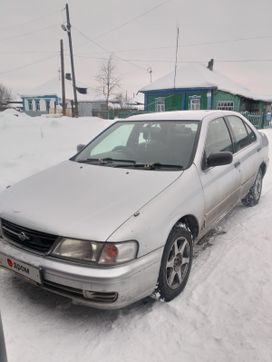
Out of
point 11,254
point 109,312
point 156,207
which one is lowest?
point 109,312

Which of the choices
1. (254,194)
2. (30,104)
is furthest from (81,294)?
(30,104)

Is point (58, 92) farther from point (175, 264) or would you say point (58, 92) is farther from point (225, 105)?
A: point (175, 264)

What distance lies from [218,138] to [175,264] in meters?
1.76

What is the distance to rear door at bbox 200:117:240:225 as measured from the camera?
3248mm

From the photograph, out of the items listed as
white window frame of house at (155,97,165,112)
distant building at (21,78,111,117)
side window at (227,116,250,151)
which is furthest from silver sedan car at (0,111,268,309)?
distant building at (21,78,111,117)

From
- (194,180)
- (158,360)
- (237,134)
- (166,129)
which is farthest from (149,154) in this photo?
(158,360)

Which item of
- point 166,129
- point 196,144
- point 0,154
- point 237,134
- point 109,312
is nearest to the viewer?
point 109,312

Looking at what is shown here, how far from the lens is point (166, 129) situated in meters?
3.69

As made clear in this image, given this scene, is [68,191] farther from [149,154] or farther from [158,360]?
[158,360]

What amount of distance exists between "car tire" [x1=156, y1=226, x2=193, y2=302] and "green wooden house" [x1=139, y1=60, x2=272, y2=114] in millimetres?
25600

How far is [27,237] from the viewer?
2463 mm

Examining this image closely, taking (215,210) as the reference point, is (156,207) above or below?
above

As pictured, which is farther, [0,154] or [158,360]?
[0,154]

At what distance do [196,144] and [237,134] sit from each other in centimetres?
136
